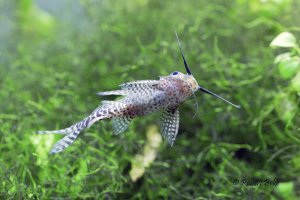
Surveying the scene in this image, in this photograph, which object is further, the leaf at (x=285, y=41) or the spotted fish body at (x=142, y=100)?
the leaf at (x=285, y=41)

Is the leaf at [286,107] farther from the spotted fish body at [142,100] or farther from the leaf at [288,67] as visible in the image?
the spotted fish body at [142,100]

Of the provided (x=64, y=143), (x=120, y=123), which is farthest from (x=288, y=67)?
(x=64, y=143)

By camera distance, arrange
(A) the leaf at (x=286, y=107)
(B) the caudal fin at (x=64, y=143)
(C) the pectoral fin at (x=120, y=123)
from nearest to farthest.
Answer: (B) the caudal fin at (x=64, y=143) < (C) the pectoral fin at (x=120, y=123) < (A) the leaf at (x=286, y=107)

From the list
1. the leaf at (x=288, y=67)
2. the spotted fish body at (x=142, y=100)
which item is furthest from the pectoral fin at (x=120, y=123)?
the leaf at (x=288, y=67)

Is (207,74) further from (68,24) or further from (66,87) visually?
(68,24)

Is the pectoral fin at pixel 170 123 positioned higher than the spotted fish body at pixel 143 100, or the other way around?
the spotted fish body at pixel 143 100

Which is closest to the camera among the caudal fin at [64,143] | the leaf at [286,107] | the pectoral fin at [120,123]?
the caudal fin at [64,143]

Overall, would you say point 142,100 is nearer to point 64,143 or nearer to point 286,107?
point 64,143

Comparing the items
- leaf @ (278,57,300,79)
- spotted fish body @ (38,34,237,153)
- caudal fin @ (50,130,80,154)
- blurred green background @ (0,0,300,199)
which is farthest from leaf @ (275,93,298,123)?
caudal fin @ (50,130,80,154)
